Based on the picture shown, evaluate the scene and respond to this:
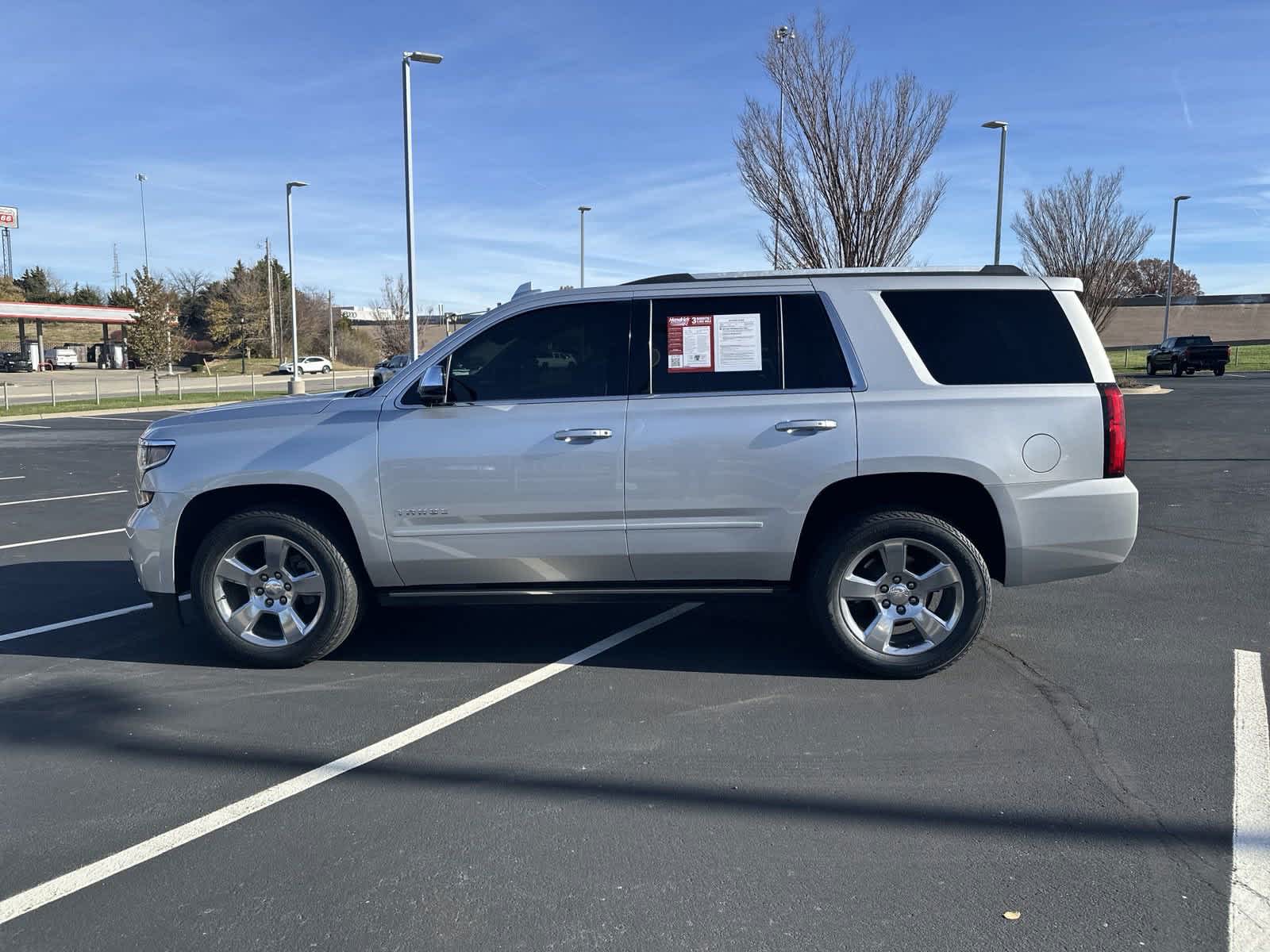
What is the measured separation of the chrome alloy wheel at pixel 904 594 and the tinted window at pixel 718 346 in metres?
0.99

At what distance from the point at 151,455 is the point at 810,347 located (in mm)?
3403

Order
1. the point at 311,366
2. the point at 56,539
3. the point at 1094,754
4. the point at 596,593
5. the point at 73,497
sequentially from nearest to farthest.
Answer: the point at 1094,754 → the point at 596,593 → the point at 56,539 → the point at 73,497 → the point at 311,366

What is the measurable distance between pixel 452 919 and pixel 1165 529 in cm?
785

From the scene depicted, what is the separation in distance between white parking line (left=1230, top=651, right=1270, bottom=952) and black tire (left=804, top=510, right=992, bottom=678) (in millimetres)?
1178

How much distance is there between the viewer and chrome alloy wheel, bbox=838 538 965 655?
4902 millimetres

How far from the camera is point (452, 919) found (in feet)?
9.65

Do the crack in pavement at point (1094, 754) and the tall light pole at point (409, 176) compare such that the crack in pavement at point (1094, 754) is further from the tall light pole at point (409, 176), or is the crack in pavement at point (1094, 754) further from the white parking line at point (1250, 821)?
the tall light pole at point (409, 176)

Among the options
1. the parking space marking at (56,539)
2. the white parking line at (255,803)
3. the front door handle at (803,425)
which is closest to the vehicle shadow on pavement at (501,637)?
the white parking line at (255,803)

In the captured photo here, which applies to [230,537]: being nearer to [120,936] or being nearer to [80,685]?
[80,685]

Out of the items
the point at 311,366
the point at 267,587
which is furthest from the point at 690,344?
the point at 311,366

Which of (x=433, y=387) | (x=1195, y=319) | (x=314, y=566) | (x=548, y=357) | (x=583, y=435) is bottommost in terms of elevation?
(x=314, y=566)

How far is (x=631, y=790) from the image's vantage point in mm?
3785

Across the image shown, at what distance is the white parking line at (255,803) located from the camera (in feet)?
10.2

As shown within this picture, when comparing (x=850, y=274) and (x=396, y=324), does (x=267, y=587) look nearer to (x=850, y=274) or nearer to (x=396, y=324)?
(x=850, y=274)
